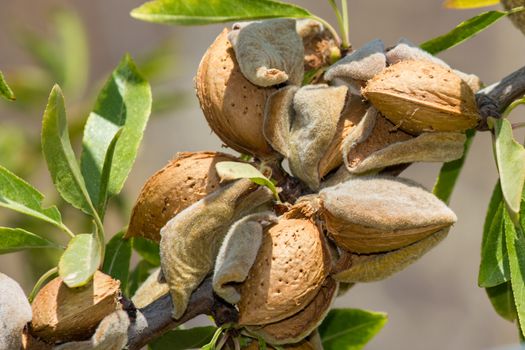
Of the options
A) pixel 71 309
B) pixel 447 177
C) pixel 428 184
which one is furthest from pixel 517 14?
pixel 428 184

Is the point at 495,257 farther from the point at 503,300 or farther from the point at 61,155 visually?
the point at 61,155

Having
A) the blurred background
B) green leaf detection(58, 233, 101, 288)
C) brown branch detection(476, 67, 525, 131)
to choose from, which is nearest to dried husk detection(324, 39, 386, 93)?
brown branch detection(476, 67, 525, 131)

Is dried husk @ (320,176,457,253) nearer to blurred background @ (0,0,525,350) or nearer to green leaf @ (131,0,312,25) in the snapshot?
green leaf @ (131,0,312,25)

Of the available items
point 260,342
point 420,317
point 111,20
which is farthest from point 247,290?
point 111,20

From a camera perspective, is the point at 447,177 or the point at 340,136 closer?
the point at 340,136

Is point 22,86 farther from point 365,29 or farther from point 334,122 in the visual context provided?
point 365,29

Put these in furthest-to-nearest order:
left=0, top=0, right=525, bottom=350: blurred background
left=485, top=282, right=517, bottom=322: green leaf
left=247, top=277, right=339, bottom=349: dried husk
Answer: left=0, top=0, right=525, bottom=350: blurred background < left=485, top=282, right=517, bottom=322: green leaf < left=247, top=277, right=339, bottom=349: dried husk
